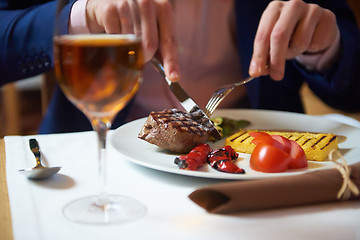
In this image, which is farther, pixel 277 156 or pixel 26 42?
pixel 26 42

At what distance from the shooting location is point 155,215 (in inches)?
31.4

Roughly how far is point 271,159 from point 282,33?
0.65m

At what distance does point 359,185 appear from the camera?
84cm

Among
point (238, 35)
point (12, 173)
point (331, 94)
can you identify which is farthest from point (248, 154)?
point (331, 94)

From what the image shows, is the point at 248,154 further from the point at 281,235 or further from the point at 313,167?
Result: the point at 281,235

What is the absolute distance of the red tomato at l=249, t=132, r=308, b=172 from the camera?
974mm

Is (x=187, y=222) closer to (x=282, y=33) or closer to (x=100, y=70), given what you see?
(x=100, y=70)

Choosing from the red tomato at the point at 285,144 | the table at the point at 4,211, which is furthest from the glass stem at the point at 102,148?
the red tomato at the point at 285,144

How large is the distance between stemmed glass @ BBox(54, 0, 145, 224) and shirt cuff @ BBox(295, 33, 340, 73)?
57.8 inches

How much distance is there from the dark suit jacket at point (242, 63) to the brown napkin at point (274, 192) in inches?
43.9

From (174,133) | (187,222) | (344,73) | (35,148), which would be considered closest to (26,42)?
(35,148)

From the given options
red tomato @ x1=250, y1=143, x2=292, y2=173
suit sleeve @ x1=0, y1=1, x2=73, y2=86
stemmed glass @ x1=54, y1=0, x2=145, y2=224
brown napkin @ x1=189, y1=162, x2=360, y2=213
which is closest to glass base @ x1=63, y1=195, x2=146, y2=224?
stemmed glass @ x1=54, y1=0, x2=145, y2=224

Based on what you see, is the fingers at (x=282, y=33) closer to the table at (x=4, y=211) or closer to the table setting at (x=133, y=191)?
the table setting at (x=133, y=191)

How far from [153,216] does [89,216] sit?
0.12 metres
